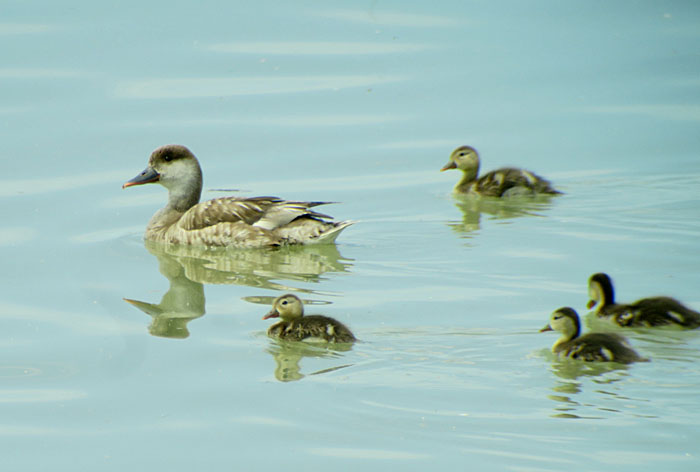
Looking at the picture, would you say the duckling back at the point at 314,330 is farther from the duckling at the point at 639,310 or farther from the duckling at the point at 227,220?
the duckling at the point at 227,220

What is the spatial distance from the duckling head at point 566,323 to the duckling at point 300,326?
1147 mm

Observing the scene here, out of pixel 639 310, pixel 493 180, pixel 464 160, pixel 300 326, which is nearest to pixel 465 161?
pixel 464 160

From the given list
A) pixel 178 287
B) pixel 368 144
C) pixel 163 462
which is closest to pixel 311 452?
pixel 163 462

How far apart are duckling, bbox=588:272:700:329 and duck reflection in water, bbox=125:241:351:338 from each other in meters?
1.98

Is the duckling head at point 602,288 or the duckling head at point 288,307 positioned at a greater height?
the duckling head at point 602,288

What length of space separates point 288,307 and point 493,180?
174 inches

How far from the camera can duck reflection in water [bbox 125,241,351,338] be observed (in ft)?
25.8

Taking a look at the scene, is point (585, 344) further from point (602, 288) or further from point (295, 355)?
point (295, 355)

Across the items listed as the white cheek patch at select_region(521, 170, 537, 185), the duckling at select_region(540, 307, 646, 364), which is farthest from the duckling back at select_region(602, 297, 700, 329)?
the white cheek patch at select_region(521, 170, 537, 185)

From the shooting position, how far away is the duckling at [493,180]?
35.4 ft

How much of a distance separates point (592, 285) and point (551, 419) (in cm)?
192

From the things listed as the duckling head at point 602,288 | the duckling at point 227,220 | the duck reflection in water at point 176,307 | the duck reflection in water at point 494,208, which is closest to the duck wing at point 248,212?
the duckling at point 227,220

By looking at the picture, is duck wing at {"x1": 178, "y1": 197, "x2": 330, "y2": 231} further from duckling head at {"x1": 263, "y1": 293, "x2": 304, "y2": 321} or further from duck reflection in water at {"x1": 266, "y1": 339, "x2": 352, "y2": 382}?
duck reflection in water at {"x1": 266, "y1": 339, "x2": 352, "y2": 382}

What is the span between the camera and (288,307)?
7.12 m
